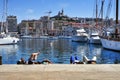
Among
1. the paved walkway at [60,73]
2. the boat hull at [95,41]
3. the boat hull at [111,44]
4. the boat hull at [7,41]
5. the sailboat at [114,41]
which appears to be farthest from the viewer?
the boat hull at [95,41]

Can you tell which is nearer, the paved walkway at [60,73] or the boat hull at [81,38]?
the paved walkway at [60,73]

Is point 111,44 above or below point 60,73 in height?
below

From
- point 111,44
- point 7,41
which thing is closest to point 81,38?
point 7,41

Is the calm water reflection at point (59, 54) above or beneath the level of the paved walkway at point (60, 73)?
beneath

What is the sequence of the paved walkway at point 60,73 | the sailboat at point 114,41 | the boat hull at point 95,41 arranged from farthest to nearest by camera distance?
the boat hull at point 95,41 → the sailboat at point 114,41 → the paved walkway at point 60,73

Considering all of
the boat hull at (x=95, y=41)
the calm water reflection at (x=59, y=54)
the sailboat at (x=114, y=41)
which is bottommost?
the calm water reflection at (x=59, y=54)

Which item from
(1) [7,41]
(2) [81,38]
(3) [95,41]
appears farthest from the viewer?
(2) [81,38]

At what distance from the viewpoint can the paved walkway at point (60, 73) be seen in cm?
1397

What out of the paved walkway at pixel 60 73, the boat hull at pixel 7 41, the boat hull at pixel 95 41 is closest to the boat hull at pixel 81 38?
the boat hull at pixel 95 41

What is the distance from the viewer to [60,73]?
15.1 meters

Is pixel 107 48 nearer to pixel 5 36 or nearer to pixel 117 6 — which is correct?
pixel 117 6

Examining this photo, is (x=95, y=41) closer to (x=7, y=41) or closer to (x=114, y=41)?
(x=7, y=41)

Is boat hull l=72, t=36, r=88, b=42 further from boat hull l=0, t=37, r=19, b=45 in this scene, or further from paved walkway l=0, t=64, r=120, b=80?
paved walkway l=0, t=64, r=120, b=80

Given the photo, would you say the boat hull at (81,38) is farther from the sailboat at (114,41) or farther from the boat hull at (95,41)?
the sailboat at (114,41)
